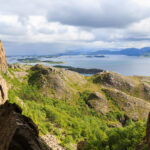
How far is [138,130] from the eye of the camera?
5050cm

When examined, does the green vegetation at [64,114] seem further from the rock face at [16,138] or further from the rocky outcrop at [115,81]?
the rock face at [16,138]

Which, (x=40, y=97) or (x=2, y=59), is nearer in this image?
(x=40, y=97)

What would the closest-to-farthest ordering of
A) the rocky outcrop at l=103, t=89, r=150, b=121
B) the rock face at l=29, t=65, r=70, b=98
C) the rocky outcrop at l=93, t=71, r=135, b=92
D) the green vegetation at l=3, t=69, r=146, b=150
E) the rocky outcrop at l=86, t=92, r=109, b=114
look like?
the green vegetation at l=3, t=69, r=146, b=150 → the rocky outcrop at l=103, t=89, r=150, b=121 → the rocky outcrop at l=86, t=92, r=109, b=114 → the rock face at l=29, t=65, r=70, b=98 → the rocky outcrop at l=93, t=71, r=135, b=92

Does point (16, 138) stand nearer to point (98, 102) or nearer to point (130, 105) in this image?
point (98, 102)

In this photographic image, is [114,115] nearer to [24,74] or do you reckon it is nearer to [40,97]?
[40,97]

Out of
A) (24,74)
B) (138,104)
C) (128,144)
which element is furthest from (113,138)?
(24,74)

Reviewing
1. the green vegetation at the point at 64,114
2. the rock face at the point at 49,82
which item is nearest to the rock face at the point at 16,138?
the green vegetation at the point at 64,114

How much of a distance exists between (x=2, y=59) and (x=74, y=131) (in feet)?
356

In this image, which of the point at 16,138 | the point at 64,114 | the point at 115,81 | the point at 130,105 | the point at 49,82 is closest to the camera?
the point at 16,138

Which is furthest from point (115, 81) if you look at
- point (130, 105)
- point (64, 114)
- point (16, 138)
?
point (16, 138)

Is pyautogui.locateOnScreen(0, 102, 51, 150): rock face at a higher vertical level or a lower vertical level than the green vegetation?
higher

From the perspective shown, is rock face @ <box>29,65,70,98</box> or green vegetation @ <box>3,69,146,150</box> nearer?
green vegetation @ <box>3,69,146,150</box>

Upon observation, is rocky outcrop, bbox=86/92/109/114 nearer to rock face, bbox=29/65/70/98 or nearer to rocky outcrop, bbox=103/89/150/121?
rocky outcrop, bbox=103/89/150/121

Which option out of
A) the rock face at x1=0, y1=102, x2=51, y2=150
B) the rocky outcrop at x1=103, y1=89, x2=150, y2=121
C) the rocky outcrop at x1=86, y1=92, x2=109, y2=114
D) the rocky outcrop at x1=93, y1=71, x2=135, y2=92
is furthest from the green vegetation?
the rock face at x1=0, y1=102, x2=51, y2=150
